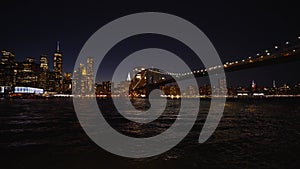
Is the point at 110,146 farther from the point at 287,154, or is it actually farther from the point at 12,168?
the point at 287,154

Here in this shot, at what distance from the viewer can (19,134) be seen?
13.0 meters

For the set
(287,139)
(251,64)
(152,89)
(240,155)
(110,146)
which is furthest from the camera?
(152,89)

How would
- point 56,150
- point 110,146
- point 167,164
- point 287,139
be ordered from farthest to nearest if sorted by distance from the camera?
point 287,139
point 110,146
point 56,150
point 167,164

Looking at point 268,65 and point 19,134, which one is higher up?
point 268,65

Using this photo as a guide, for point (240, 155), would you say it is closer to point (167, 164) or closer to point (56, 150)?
point (167, 164)

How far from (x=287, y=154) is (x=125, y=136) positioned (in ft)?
22.4

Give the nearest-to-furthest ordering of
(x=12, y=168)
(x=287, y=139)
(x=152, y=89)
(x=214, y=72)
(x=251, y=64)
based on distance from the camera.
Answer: (x=12, y=168) → (x=287, y=139) → (x=251, y=64) → (x=214, y=72) → (x=152, y=89)

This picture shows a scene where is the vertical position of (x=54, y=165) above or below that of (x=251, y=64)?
below

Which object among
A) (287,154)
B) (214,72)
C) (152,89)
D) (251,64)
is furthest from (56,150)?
(152,89)

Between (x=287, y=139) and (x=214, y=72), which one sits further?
(x=214, y=72)

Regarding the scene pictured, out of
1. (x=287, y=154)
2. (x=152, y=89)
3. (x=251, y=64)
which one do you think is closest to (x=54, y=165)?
(x=287, y=154)

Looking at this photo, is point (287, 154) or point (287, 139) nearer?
point (287, 154)

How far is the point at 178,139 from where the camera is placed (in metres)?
12.1

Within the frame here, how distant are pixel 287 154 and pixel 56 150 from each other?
7.69 m
